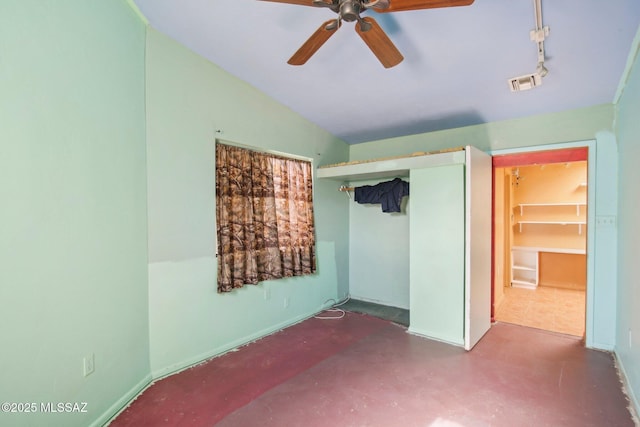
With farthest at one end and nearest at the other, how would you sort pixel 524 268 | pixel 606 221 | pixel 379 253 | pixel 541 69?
pixel 524 268 → pixel 379 253 → pixel 606 221 → pixel 541 69

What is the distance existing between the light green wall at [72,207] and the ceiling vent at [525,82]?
3.19 meters

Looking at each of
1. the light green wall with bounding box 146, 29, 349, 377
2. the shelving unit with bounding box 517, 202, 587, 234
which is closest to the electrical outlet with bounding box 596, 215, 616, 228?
the shelving unit with bounding box 517, 202, 587, 234

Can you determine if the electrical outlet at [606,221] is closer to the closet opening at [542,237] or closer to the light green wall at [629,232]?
the light green wall at [629,232]

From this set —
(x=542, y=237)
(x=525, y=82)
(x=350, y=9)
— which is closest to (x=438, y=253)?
(x=525, y=82)

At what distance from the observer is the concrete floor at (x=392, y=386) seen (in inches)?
77.1

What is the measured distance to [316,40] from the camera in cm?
188

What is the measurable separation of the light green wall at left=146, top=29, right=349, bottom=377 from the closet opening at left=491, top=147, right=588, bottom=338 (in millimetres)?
3596

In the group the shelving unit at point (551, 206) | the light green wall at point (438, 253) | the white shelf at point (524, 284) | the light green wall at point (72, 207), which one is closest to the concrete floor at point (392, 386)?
the light green wall at point (438, 253)

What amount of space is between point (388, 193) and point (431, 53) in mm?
1874

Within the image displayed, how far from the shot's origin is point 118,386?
205 cm

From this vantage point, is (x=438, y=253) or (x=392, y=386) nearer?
(x=392, y=386)

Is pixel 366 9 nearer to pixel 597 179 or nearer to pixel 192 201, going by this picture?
pixel 192 201

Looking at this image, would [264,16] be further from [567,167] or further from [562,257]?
[562,257]

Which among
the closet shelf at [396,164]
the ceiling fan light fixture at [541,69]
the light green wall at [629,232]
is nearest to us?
the light green wall at [629,232]
